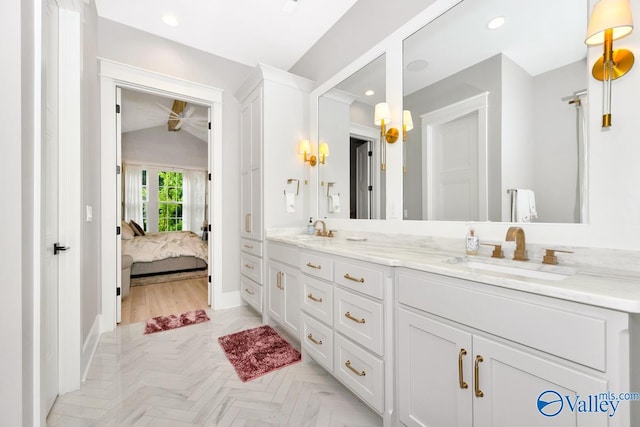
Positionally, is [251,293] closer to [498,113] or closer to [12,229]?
[12,229]

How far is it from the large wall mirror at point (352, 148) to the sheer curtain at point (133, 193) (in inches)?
234

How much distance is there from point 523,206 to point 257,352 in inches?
83.7

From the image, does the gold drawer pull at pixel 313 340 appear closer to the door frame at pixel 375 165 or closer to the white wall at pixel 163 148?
the door frame at pixel 375 165

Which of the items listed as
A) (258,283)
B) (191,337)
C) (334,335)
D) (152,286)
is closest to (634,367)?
(334,335)

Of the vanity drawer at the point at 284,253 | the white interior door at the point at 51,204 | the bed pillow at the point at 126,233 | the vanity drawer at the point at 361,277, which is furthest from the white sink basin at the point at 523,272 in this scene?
the bed pillow at the point at 126,233

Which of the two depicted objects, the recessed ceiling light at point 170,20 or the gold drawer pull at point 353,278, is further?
the recessed ceiling light at point 170,20

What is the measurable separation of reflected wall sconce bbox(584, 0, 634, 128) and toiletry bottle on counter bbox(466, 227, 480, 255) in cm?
69

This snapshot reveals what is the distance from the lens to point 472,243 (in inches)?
56.8

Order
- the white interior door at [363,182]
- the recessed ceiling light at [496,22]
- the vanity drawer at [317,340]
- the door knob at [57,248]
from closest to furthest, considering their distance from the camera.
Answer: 1. the recessed ceiling light at [496,22]
2. the door knob at [57,248]
3. the vanity drawer at [317,340]
4. the white interior door at [363,182]

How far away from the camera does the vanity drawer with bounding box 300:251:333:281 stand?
171cm

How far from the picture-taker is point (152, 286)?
4.04m

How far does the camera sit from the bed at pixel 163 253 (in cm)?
429

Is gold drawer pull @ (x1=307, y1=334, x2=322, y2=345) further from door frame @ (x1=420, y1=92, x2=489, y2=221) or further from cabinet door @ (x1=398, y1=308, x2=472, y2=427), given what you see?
door frame @ (x1=420, y1=92, x2=489, y2=221)

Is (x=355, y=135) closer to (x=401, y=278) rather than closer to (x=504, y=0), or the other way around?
(x=504, y=0)
